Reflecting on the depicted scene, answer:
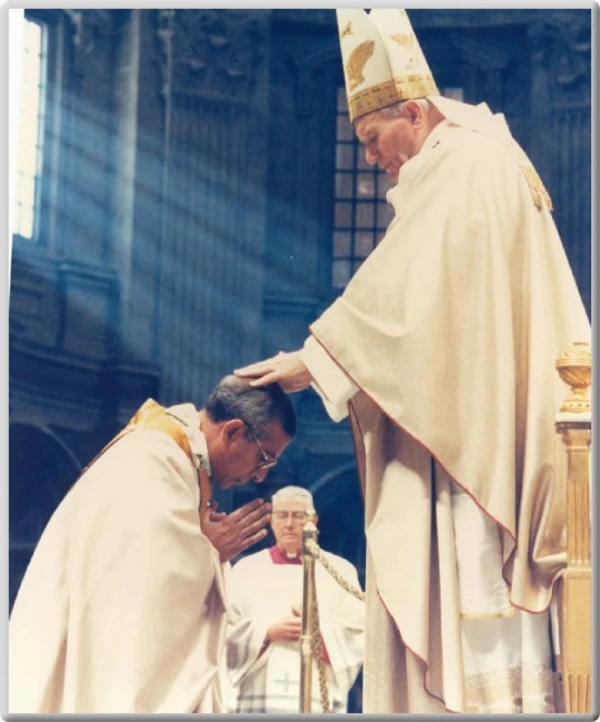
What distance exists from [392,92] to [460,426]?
1169 millimetres

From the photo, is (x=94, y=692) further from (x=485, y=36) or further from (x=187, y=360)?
(x=485, y=36)

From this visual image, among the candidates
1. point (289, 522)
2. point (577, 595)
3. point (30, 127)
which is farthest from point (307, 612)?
point (30, 127)

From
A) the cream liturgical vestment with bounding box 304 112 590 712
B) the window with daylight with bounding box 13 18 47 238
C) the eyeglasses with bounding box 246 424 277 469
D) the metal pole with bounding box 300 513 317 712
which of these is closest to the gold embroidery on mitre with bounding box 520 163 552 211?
Answer: the cream liturgical vestment with bounding box 304 112 590 712

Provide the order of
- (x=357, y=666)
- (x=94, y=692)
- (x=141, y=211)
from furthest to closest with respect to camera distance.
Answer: (x=141, y=211) → (x=357, y=666) → (x=94, y=692)

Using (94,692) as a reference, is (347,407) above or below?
above

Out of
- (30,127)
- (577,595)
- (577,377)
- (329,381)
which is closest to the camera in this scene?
(577,595)

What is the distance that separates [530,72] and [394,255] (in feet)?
4.05

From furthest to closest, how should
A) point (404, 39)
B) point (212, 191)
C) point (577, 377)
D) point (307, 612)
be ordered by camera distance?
point (212, 191), point (404, 39), point (307, 612), point (577, 377)

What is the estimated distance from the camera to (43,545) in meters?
5.64

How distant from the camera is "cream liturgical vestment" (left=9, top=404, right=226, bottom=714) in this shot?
5.42 m

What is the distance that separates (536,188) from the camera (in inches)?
228

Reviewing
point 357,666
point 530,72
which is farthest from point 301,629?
point 530,72

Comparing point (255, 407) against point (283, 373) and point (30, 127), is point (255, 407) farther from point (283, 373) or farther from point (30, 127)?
point (30, 127)

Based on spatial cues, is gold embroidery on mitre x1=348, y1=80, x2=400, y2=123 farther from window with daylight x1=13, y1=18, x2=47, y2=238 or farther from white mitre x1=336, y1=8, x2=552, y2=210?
window with daylight x1=13, y1=18, x2=47, y2=238
